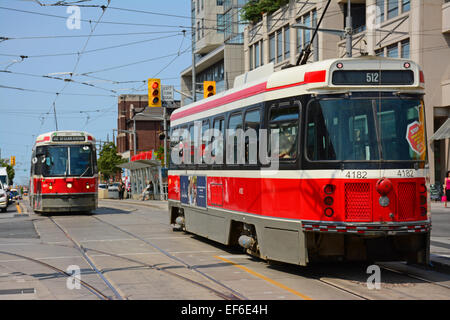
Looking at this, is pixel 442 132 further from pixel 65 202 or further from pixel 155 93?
pixel 65 202

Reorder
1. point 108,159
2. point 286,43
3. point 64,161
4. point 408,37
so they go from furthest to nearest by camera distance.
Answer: point 108,159, point 286,43, point 408,37, point 64,161

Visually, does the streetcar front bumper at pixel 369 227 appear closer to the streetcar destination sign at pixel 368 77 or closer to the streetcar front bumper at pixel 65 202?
the streetcar destination sign at pixel 368 77

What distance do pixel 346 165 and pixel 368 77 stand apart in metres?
1.40

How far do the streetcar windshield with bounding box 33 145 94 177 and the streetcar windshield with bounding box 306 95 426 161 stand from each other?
17.3m

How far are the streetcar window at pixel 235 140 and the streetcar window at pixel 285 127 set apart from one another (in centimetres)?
137

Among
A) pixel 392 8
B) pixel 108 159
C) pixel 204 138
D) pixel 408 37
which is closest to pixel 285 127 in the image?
pixel 204 138

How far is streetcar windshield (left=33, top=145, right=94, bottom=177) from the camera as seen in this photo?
25891mm

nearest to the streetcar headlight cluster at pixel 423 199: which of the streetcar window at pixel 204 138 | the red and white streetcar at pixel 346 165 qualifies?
the red and white streetcar at pixel 346 165

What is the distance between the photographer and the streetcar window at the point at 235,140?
12422mm

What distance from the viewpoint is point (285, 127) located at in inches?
423

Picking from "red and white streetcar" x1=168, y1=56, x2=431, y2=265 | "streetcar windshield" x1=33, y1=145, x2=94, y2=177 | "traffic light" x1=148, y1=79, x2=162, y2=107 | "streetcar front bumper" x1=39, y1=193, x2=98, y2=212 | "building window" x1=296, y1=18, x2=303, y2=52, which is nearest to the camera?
"red and white streetcar" x1=168, y1=56, x2=431, y2=265

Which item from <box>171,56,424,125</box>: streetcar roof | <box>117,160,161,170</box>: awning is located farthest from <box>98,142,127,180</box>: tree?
<box>171,56,424,125</box>: streetcar roof

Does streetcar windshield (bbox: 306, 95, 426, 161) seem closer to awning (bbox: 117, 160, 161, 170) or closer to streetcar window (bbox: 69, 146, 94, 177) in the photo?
streetcar window (bbox: 69, 146, 94, 177)
